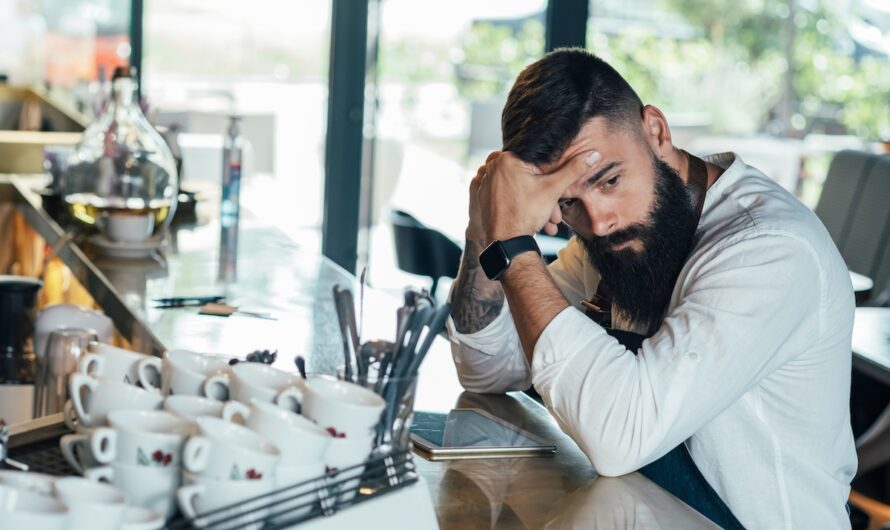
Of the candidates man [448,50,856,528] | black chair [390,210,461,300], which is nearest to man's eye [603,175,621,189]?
man [448,50,856,528]

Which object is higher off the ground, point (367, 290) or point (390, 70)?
point (390, 70)

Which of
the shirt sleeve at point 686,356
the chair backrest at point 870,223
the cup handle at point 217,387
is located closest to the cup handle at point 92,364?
the cup handle at point 217,387

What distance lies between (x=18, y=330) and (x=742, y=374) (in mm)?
1299

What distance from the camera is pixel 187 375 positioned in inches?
42.4

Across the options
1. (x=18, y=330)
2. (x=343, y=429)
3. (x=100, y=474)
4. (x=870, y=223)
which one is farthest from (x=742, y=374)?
(x=870, y=223)

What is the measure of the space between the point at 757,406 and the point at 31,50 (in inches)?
257

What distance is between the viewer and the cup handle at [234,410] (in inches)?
38.6

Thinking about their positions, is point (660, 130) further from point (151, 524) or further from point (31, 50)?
point (31, 50)

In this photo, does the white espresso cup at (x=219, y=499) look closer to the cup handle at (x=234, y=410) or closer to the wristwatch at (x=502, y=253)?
the cup handle at (x=234, y=410)

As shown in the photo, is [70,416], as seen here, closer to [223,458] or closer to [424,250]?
[223,458]

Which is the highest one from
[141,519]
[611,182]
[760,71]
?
[760,71]

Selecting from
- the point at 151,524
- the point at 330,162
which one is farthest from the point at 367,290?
the point at 330,162

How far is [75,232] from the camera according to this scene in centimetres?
275

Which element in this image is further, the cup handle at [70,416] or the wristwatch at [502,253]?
the wristwatch at [502,253]
